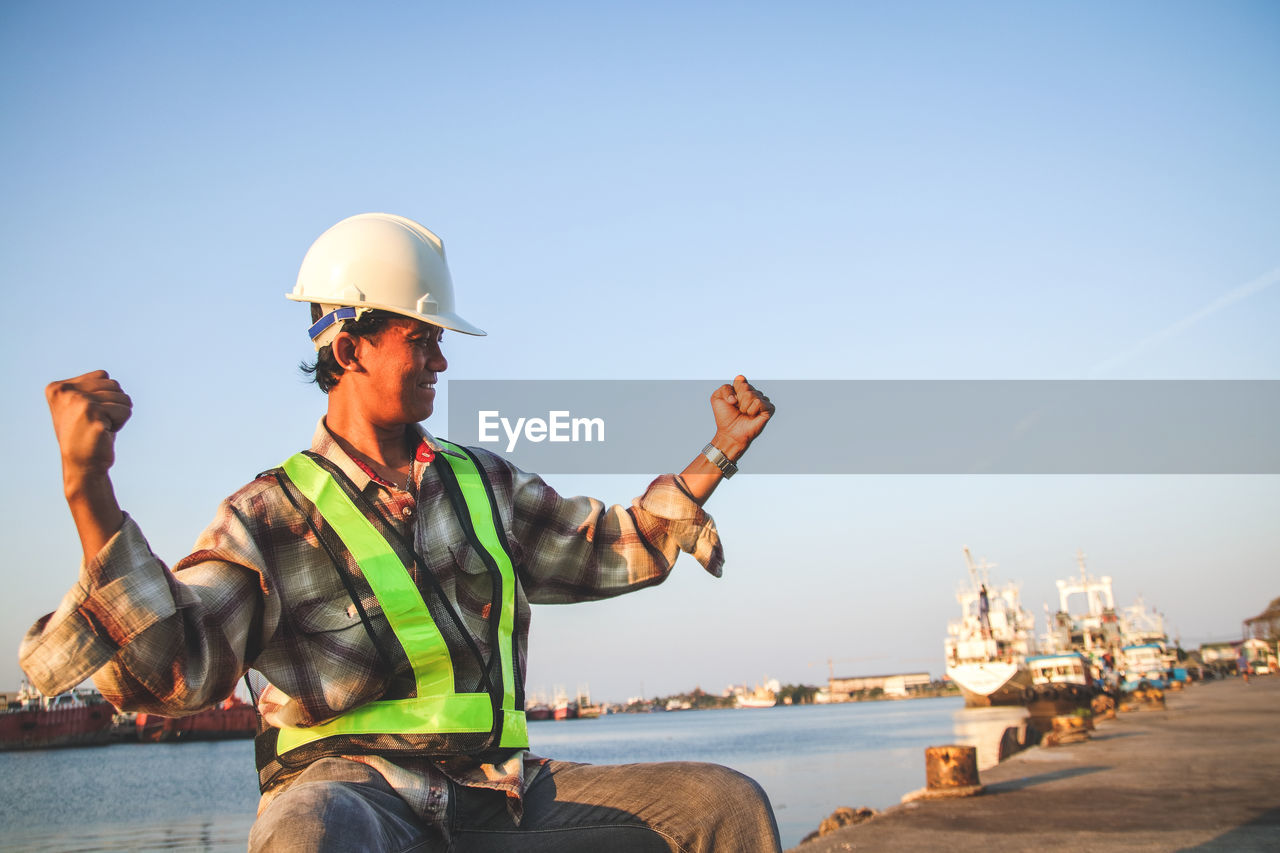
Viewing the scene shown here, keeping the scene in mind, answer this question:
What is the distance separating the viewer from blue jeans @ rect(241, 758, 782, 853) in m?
1.89

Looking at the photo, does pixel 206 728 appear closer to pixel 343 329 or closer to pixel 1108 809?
pixel 1108 809

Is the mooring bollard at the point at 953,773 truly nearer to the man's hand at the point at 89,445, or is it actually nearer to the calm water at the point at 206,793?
the calm water at the point at 206,793

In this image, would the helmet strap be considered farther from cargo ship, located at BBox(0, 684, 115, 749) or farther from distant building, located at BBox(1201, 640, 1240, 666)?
distant building, located at BBox(1201, 640, 1240, 666)

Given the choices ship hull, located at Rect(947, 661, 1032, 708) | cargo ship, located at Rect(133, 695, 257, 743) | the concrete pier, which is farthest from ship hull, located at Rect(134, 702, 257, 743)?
the concrete pier

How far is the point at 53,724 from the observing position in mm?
83125

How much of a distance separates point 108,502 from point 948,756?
904 cm

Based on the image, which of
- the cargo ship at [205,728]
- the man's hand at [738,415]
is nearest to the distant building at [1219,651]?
the cargo ship at [205,728]

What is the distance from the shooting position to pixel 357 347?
2355 millimetres

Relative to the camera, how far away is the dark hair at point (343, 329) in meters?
2.35

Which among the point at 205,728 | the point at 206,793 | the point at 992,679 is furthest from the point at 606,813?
the point at 205,728

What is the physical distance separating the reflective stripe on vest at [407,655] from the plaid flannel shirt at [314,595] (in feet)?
0.12

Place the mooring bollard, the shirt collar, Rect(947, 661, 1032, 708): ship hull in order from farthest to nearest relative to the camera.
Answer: Rect(947, 661, 1032, 708): ship hull
the mooring bollard
the shirt collar

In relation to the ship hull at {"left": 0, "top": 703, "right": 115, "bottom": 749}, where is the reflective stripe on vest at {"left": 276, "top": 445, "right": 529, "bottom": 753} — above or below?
above

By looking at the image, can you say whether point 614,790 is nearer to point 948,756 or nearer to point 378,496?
point 378,496
